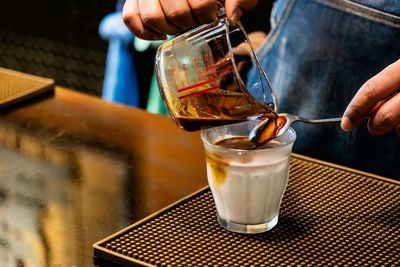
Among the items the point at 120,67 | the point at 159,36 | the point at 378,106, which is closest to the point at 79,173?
the point at 159,36

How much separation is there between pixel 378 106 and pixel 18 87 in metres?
0.98

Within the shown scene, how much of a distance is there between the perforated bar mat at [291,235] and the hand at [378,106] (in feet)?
0.49

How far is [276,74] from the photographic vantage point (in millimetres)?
1860

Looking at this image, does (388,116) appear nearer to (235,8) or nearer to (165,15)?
(235,8)

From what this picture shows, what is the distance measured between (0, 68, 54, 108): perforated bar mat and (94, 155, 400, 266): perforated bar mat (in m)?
0.67

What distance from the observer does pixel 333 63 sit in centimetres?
174

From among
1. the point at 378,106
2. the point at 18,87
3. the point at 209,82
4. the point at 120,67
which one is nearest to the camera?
the point at 209,82

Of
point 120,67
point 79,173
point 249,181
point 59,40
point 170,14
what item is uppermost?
point 170,14

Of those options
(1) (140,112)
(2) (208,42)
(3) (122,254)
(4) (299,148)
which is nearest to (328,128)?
(4) (299,148)

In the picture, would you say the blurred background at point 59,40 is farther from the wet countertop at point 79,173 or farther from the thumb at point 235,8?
the thumb at point 235,8

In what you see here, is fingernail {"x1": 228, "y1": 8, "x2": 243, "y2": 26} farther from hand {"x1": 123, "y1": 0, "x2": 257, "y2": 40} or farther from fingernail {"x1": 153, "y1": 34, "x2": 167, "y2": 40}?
fingernail {"x1": 153, "y1": 34, "x2": 167, "y2": 40}

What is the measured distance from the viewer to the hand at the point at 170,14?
3.80 feet

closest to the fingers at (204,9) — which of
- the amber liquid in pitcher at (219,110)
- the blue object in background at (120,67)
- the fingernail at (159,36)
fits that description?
the fingernail at (159,36)

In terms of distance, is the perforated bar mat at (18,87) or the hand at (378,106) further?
the perforated bar mat at (18,87)
